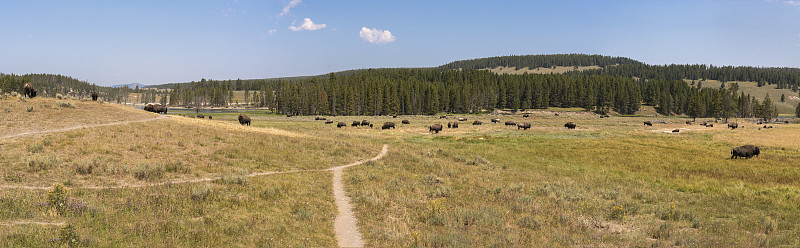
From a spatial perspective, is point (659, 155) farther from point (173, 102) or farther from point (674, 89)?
point (173, 102)

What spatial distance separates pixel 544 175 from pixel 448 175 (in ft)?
20.5

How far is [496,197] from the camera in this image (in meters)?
14.6

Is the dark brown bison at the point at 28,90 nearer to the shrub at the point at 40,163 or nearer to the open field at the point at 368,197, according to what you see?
the open field at the point at 368,197

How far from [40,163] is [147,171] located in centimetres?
410

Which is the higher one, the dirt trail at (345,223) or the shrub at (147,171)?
the shrub at (147,171)

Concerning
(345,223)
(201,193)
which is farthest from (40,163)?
(345,223)

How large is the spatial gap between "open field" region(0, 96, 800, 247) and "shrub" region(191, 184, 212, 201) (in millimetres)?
42

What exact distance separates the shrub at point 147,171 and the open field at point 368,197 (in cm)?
7

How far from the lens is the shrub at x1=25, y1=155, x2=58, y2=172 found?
14230 millimetres

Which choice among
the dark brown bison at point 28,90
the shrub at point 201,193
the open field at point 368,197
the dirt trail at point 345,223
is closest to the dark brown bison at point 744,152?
the open field at point 368,197

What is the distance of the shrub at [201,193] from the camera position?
11812mm

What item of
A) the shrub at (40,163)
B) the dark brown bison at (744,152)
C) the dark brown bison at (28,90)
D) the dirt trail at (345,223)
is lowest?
the dirt trail at (345,223)

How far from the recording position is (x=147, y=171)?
15.3 meters

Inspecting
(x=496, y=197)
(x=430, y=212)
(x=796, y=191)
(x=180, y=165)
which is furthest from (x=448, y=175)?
(x=796, y=191)
